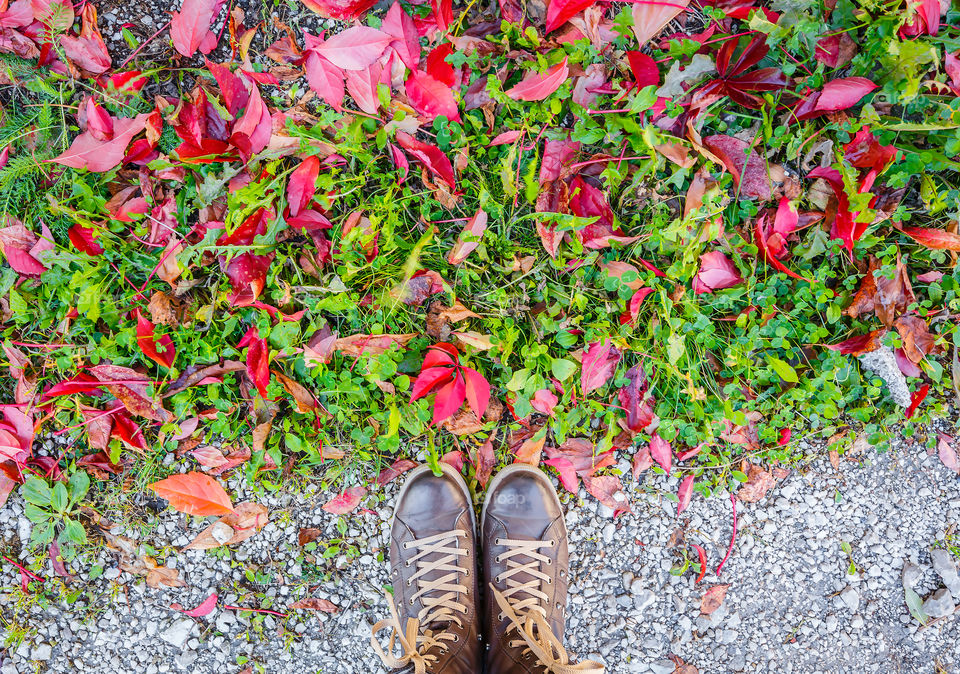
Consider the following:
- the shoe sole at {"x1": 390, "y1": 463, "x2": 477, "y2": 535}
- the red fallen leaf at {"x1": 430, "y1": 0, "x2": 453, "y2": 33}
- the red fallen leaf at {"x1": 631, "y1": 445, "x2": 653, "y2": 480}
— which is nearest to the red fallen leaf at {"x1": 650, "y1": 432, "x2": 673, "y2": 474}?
the red fallen leaf at {"x1": 631, "y1": 445, "x2": 653, "y2": 480}

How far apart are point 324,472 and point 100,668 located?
108 cm

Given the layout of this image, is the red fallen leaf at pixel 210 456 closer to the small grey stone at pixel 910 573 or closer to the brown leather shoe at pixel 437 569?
the brown leather shoe at pixel 437 569

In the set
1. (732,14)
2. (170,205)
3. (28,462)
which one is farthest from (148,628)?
(732,14)

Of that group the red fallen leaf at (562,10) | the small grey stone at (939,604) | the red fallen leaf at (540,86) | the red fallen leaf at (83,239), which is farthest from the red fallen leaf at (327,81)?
the small grey stone at (939,604)

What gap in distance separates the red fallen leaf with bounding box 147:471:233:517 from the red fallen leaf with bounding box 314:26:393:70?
1409 millimetres

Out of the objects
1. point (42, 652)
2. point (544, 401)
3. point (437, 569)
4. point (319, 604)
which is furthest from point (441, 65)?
point (42, 652)

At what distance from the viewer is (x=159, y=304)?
63.3 inches

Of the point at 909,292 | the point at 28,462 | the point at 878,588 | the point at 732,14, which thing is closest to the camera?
the point at 732,14

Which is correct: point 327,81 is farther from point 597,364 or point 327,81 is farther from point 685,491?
point 685,491

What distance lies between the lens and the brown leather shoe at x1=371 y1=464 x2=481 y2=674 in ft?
5.87

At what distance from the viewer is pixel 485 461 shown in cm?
182

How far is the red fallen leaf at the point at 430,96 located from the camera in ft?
5.04

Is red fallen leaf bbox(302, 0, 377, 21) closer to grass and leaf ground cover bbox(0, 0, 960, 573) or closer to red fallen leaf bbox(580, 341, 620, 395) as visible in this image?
grass and leaf ground cover bbox(0, 0, 960, 573)

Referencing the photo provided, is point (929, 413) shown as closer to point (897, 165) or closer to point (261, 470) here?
point (897, 165)
